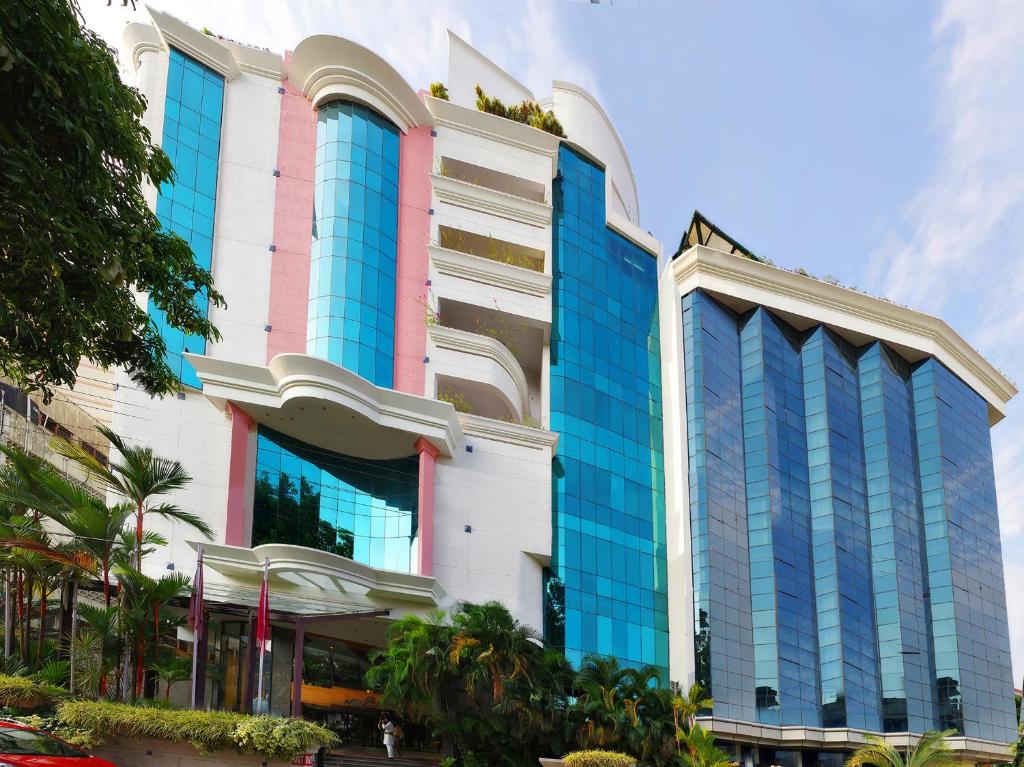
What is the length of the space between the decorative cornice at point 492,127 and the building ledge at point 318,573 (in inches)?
789

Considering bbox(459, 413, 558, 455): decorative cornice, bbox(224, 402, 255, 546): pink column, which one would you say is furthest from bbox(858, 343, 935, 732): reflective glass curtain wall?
bbox(224, 402, 255, 546): pink column

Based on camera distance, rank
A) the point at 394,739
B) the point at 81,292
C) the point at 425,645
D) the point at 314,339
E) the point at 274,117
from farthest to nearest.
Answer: the point at 274,117 < the point at 314,339 < the point at 394,739 < the point at 425,645 < the point at 81,292

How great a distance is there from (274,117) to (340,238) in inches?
232

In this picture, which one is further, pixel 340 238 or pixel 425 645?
pixel 340 238

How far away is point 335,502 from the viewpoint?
3566cm

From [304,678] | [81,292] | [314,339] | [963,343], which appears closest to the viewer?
[81,292]

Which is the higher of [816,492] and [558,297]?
[558,297]

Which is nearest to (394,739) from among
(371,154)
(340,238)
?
(340,238)

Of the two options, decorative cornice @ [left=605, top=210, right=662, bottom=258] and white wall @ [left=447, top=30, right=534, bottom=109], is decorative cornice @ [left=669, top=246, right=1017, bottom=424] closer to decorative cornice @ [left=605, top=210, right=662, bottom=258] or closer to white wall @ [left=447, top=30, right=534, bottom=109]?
decorative cornice @ [left=605, top=210, right=662, bottom=258]

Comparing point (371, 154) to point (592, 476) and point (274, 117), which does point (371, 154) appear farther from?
point (592, 476)

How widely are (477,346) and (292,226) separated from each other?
830 centimetres

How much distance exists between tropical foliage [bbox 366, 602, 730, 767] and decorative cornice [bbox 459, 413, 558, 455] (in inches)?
330

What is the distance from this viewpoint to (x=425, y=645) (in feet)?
92.9

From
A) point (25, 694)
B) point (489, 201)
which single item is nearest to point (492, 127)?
point (489, 201)
